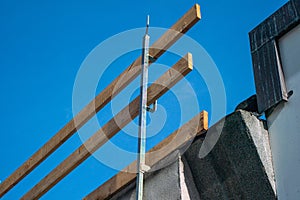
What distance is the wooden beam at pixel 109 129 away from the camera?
4.19 m

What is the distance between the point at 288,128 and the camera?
11.9 ft

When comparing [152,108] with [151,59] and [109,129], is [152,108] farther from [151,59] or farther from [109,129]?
[109,129]

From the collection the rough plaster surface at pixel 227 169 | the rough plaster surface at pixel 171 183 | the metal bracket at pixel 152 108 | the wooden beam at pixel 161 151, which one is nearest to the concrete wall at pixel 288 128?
the rough plaster surface at pixel 227 169

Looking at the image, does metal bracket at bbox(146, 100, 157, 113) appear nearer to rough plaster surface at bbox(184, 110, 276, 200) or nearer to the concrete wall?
rough plaster surface at bbox(184, 110, 276, 200)

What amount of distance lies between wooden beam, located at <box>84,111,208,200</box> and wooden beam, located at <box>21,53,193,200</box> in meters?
0.34

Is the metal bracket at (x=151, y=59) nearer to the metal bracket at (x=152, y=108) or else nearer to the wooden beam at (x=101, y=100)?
the wooden beam at (x=101, y=100)

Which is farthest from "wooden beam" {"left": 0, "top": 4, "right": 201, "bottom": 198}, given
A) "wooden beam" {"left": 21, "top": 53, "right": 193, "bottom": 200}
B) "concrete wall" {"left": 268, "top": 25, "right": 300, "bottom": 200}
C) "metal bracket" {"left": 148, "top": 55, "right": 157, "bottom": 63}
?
"concrete wall" {"left": 268, "top": 25, "right": 300, "bottom": 200}

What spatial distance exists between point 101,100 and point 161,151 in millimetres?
891

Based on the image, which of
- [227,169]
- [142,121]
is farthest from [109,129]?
[227,169]

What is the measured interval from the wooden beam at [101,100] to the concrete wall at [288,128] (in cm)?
77

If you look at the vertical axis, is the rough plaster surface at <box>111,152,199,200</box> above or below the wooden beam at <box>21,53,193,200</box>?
below

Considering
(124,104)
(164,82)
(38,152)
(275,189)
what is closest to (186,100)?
(164,82)

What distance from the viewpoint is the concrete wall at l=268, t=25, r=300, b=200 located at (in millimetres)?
3461

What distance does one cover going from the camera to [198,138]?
4.06 metres
